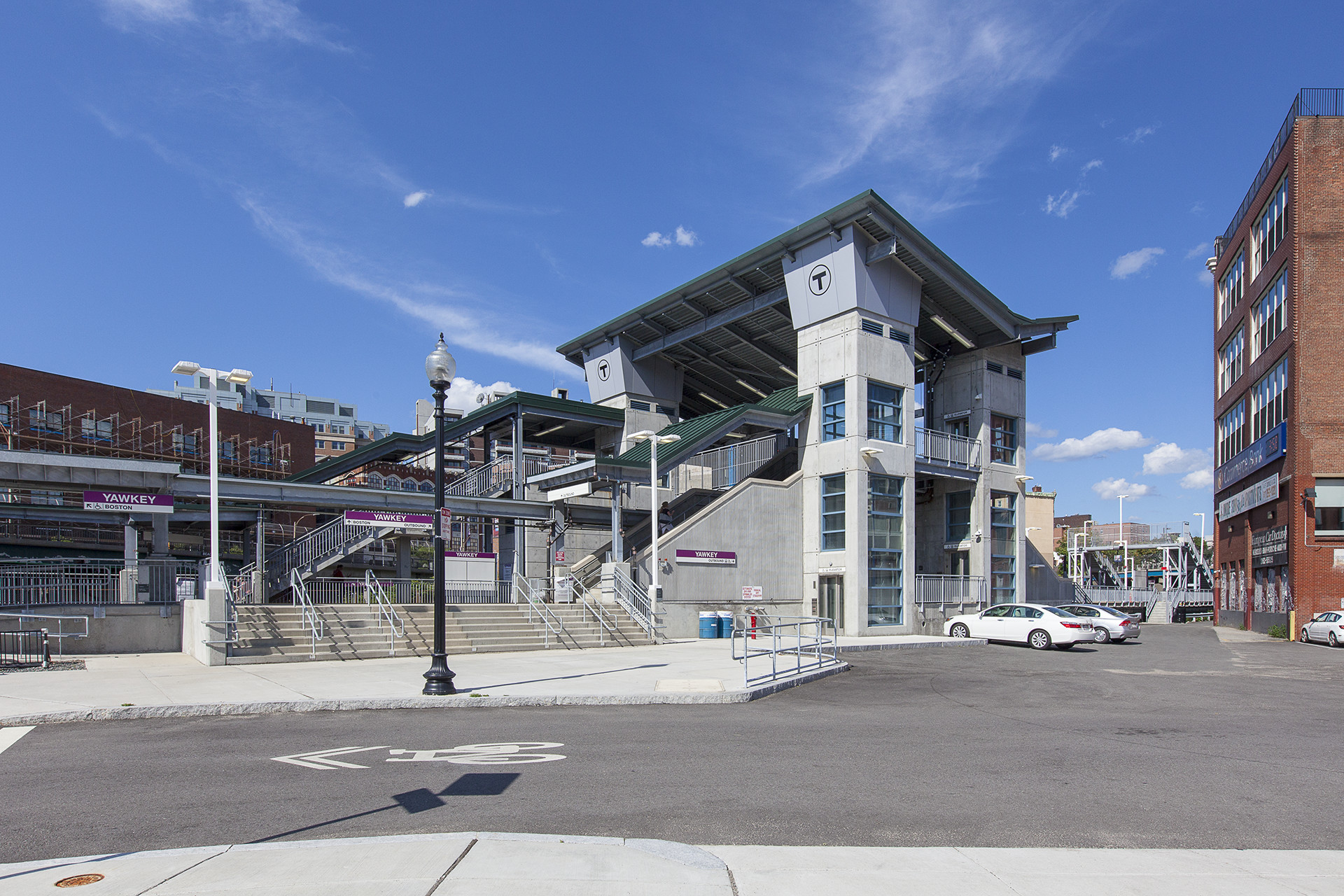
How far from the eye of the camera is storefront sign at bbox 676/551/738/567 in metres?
30.0

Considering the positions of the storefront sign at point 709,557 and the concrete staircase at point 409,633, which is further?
the storefront sign at point 709,557

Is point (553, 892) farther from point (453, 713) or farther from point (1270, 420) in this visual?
point (1270, 420)

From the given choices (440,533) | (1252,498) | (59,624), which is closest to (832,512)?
(440,533)

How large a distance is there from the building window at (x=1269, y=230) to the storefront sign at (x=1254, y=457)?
8.02m

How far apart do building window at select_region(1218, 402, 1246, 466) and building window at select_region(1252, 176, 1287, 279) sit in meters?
7.10

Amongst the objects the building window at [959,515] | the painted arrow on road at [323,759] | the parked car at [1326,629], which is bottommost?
the parked car at [1326,629]

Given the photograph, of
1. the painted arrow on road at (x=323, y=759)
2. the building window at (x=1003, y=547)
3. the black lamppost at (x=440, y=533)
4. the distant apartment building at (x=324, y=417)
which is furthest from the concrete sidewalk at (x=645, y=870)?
the distant apartment building at (x=324, y=417)

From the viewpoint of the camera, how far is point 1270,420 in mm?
37969

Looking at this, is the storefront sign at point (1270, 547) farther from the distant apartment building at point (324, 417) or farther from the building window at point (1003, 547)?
the distant apartment building at point (324, 417)

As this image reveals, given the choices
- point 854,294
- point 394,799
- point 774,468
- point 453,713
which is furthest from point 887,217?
point 394,799

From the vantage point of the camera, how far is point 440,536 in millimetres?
14461

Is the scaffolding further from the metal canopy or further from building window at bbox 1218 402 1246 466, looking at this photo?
building window at bbox 1218 402 1246 466

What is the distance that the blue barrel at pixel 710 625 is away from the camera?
28.5 meters

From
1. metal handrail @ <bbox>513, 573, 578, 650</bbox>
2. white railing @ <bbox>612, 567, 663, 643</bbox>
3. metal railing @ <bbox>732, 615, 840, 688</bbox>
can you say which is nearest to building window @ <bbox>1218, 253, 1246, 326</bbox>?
metal railing @ <bbox>732, 615, 840, 688</bbox>
